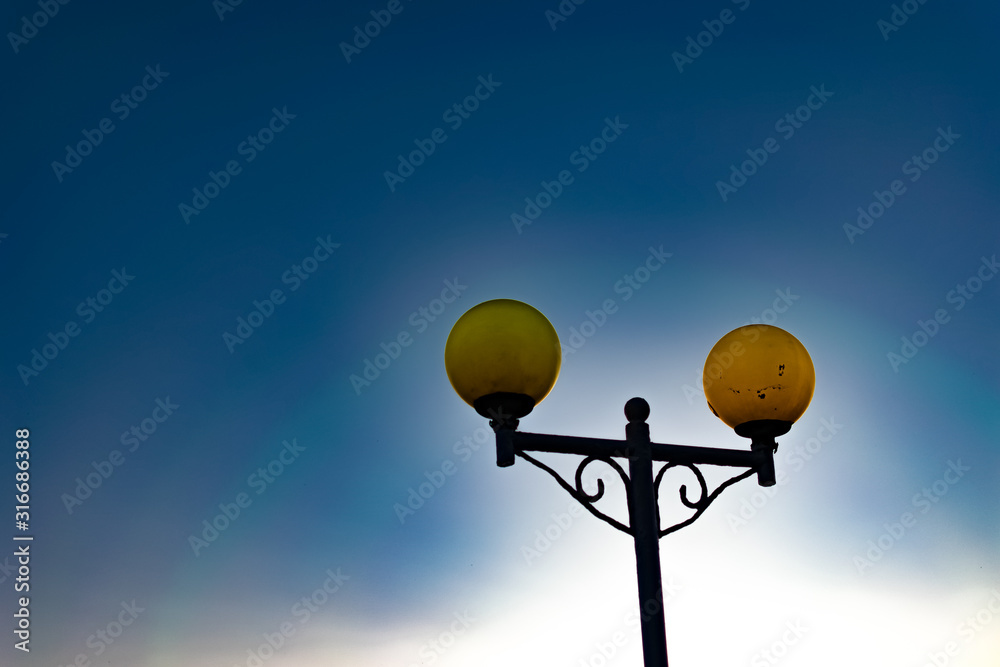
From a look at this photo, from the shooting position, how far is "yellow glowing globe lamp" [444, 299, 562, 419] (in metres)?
3.97

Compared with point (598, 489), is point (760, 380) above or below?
above

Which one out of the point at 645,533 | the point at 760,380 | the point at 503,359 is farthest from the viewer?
the point at 760,380

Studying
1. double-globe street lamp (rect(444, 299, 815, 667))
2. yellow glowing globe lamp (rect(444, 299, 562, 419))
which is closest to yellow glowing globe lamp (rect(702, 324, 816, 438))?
double-globe street lamp (rect(444, 299, 815, 667))

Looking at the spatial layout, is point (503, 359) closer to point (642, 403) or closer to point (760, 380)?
point (642, 403)

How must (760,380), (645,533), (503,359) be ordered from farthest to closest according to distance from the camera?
1. (760,380)
2. (503,359)
3. (645,533)

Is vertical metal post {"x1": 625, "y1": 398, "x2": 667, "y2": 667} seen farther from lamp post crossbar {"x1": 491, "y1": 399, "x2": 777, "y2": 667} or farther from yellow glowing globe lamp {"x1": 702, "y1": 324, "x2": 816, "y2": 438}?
yellow glowing globe lamp {"x1": 702, "y1": 324, "x2": 816, "y2": 438}

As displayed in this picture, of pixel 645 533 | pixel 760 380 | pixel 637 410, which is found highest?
pixel 760 380

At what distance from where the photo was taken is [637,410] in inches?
159

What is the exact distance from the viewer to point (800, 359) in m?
4.26


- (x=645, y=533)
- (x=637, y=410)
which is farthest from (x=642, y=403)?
(x=645, y=533)

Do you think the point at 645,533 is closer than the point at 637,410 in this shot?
Yes

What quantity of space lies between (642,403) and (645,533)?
0.59 meters

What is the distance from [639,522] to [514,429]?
69 cm

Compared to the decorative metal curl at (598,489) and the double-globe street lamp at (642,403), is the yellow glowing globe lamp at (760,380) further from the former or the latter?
the decorative metal curl at (598,489)
